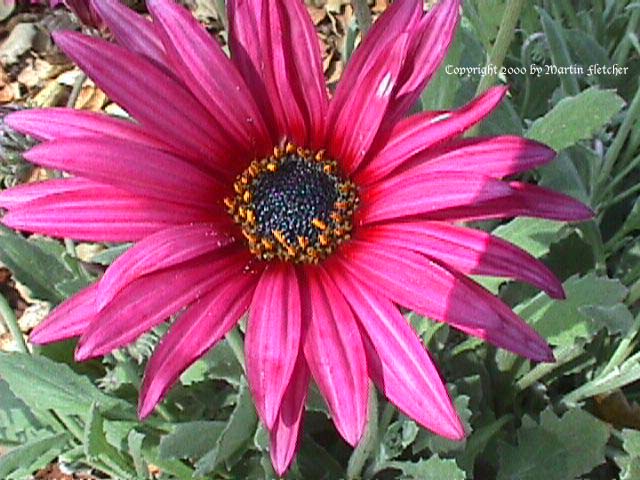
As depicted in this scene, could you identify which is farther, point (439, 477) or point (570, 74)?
point (570, 74)

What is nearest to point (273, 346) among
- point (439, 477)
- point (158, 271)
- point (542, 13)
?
point (158, 271)

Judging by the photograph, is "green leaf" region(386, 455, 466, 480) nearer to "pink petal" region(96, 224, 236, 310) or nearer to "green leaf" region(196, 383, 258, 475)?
"green leaf" region(196, 383, 258, 475)

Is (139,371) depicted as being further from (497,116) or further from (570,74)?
(570,74)

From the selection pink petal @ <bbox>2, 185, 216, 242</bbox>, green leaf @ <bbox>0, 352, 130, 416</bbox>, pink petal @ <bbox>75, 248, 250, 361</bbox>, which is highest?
pink petal @ <bbox>2, 185, 216, 242</bbox>

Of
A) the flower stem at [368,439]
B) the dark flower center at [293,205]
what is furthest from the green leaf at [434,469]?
the dark flower center at [293,205]

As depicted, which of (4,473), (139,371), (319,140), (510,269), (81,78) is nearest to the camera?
(510,269)

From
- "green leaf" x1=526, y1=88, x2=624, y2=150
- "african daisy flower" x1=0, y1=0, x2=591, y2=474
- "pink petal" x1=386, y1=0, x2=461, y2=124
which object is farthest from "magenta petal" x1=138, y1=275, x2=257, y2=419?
"green leaf" x1=526, y1=88, x2=624, y2=150

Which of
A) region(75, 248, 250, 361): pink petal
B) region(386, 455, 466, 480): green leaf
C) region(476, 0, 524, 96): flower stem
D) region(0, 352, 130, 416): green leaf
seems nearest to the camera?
region(75, 248, 250, 361): pink petal
